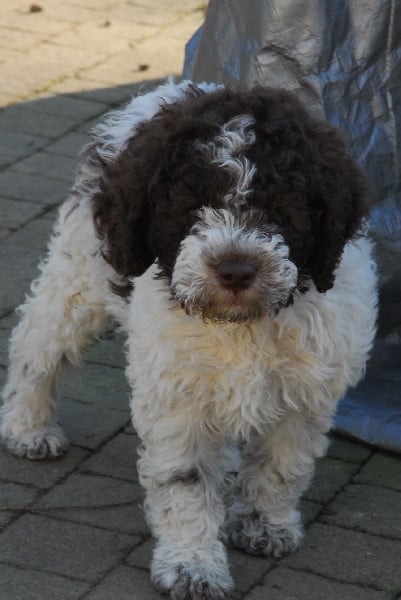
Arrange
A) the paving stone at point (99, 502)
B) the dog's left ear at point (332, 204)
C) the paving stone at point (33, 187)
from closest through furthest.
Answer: the dog's left ear at point (332, 204), the paving stone at point (99, 502), the paving stone at point (33, 187)

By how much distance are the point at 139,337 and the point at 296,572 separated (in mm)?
921

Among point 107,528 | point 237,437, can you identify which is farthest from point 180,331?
point 107,528

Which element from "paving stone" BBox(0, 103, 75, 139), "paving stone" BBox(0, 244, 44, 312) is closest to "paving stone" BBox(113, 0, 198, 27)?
"paving stone" BBox(0, 103, 75, 139)

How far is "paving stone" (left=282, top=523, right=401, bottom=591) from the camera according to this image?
162 inches

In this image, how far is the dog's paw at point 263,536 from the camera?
4.23m

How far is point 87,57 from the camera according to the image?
9.16 metres

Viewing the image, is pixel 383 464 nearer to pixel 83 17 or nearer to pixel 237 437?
pixel 237 437

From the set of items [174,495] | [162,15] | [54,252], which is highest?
[54,252]

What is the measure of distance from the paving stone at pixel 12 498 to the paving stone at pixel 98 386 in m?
0.64

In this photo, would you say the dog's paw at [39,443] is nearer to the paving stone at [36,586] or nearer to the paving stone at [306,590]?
the paving stone at [36,586]

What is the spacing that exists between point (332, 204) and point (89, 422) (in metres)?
1.86

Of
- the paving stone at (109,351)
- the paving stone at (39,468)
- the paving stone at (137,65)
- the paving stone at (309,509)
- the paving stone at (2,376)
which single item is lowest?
the paving stone at (137,65)

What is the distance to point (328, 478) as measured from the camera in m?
4.76

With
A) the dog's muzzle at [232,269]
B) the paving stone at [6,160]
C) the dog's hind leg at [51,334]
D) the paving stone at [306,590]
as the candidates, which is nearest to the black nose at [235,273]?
the dog's muzzle at [232,269]
